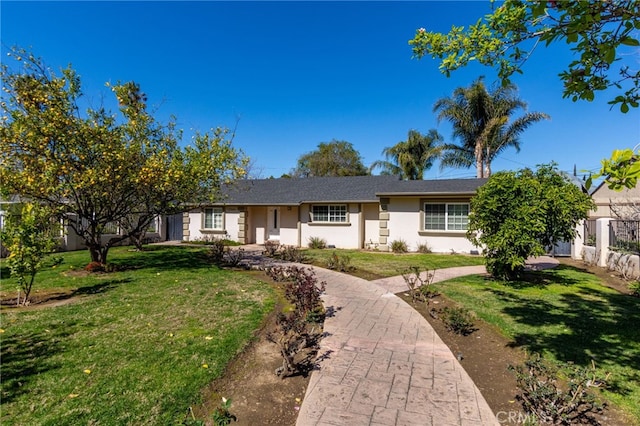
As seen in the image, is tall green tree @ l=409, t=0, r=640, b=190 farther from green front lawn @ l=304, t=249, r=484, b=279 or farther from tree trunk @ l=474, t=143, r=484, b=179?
tree trunk @ l=474, t=143, r=484, b=179

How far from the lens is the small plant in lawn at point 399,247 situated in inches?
644

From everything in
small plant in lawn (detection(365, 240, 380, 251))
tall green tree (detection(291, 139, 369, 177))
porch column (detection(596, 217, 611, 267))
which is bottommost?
small plant in lawn (detection(365, 240, 380, 251))

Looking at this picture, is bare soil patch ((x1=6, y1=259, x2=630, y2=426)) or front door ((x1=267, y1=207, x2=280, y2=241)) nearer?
bare soil patch ((x1=6, y1=259, x2=630, y2=426))

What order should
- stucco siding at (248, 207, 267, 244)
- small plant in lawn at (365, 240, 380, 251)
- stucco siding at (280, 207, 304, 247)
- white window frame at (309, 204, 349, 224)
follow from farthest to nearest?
1. stucco siding at (248, 207, 267, 244)
2. stucco siding at (280, 207, 304, 247)
3. white window frame at (309, 204, 349, 224)
4. small plant in lawn at (365, 240, 380, 251)

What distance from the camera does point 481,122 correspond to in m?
24.8

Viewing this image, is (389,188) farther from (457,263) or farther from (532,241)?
(532,241)

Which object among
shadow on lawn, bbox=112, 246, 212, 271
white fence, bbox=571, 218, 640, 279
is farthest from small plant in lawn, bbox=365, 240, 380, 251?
white fence, bbox=571, 218, 640, 279

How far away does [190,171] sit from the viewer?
10055 millimetres

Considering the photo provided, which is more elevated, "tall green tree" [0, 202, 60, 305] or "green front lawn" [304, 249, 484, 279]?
"tall green tree" [0, 202, 60, 305]

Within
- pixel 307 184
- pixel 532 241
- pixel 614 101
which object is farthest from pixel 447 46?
pixel 307 184

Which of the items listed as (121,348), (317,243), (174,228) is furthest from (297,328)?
(174,228)

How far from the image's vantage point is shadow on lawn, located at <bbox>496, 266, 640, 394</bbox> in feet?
14.6

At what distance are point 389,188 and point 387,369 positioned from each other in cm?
1415

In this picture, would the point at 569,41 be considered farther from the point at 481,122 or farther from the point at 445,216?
the point at 481,122
